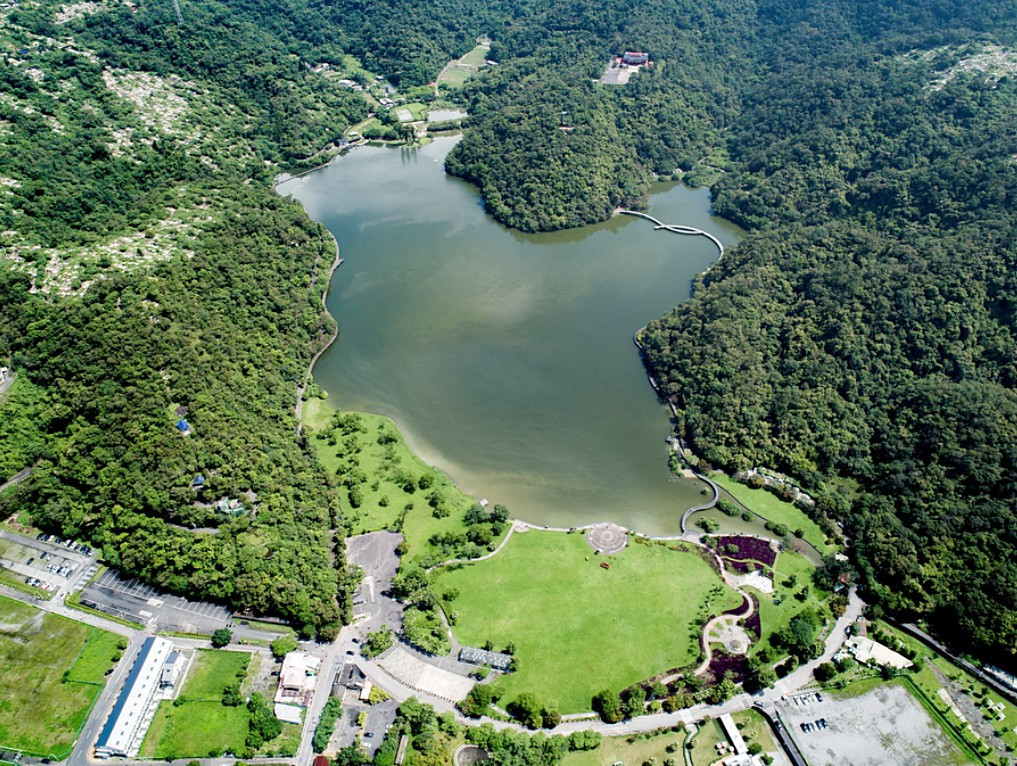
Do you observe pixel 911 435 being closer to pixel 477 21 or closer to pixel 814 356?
pixel 814 356

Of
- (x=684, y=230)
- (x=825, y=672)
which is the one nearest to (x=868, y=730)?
(x=825, y=672)

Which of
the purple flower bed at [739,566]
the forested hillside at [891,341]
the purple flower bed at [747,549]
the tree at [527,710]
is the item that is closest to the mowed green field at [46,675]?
the tree at [527,710]

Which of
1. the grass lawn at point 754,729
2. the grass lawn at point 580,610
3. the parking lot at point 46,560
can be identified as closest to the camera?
the grass lawn at point 754,729

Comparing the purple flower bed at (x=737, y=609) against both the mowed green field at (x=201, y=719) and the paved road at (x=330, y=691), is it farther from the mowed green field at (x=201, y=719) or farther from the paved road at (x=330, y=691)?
the mowed green field at (x=201, y=719)

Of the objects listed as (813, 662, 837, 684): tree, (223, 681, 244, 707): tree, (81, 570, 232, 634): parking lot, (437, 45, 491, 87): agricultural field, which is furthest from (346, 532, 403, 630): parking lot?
(437, 45, 491, 87): agricultural field

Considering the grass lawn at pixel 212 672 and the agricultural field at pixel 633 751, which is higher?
the agricultural field at pixel 633 751

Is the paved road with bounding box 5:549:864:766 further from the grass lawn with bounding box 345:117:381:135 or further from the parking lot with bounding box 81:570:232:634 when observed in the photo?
the grass lawn with bounding box 345:117:381:135

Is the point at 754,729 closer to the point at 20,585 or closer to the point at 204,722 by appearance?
the point at 204,722
